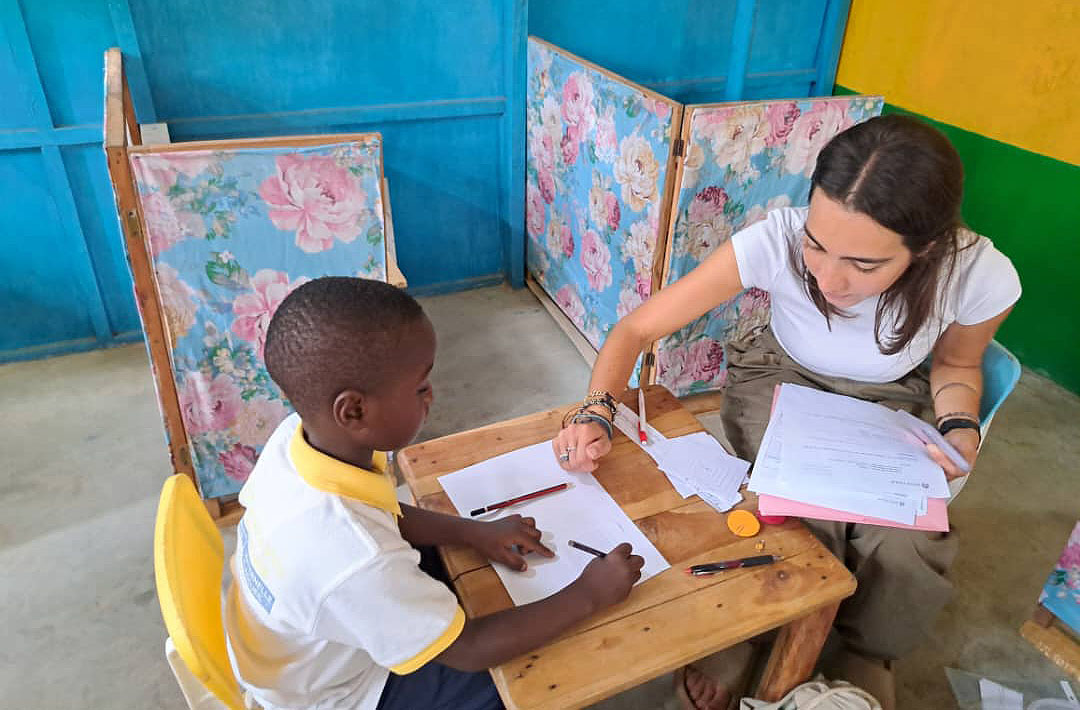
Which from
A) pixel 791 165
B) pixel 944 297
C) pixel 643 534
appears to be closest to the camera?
pixel 643 534

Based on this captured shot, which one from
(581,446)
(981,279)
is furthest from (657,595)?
(981,279)

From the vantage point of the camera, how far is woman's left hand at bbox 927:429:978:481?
4.05 ft

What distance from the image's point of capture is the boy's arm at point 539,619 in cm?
91

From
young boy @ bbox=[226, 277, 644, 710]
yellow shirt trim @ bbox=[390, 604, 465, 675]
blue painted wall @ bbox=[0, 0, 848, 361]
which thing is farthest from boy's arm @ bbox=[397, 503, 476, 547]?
blue painted wall @ bbox=[0, 0, 848, 361]

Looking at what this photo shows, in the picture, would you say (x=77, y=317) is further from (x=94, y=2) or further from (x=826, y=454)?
(x=826, y=454)

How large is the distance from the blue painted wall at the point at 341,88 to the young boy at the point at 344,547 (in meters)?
2.05

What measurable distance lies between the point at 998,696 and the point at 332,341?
5.44 ft

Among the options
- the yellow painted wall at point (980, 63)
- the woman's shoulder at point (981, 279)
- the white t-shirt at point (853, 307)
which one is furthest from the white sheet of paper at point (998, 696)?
the yellow painted wall at point (980, 63)

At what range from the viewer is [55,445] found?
2332 millimetres

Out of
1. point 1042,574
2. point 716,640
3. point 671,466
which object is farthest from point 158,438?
point 1042,574

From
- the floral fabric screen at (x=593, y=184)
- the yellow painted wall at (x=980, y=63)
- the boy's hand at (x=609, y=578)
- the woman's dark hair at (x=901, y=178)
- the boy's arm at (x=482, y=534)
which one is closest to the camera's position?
the boy's hand at (x=609, y=578)

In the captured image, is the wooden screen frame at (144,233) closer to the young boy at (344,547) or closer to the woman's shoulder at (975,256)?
the young boy at (344,547)

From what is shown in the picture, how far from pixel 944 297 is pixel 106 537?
2.13 meters

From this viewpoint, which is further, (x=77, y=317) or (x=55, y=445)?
(x=77, y=317)
